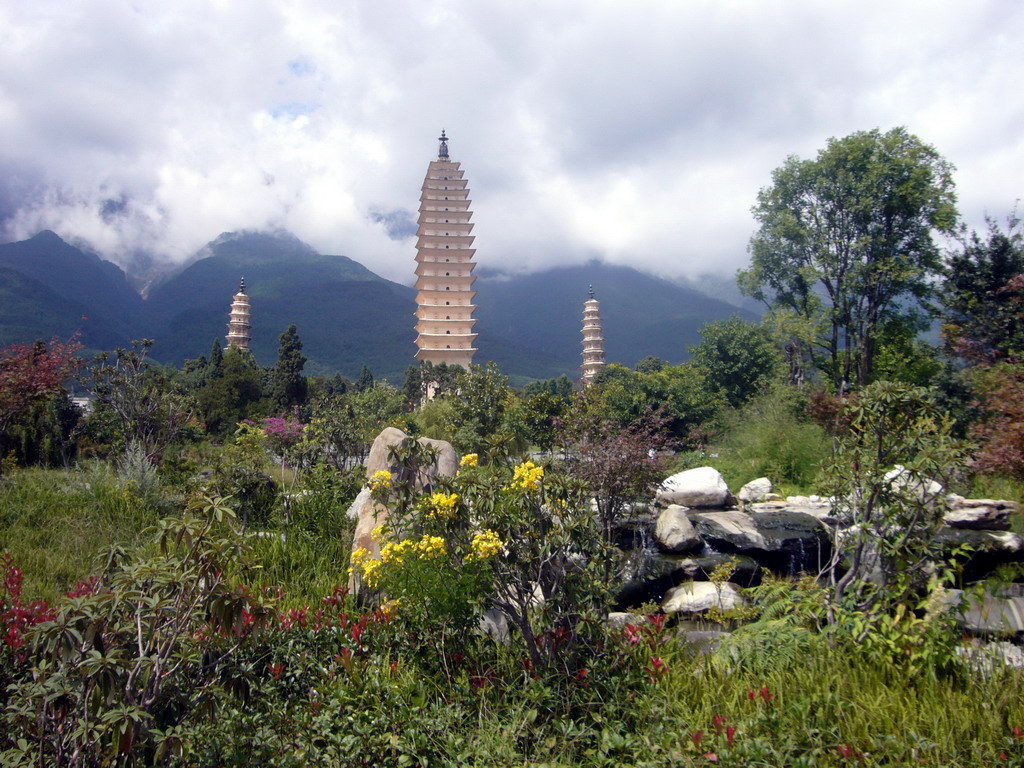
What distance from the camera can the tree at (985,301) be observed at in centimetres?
1169

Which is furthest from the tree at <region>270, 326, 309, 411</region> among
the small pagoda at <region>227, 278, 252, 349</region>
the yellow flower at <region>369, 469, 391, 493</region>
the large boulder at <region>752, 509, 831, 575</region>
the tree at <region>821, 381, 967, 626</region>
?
the tree at <region>821, 381, 967, 626</region>

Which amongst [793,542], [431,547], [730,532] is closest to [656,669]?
[431,547]

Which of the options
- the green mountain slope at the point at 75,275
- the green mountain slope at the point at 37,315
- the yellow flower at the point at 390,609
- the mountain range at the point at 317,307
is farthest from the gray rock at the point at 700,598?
the green mountain slope at the point at 75,275

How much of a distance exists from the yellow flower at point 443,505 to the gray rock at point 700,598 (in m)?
4.21

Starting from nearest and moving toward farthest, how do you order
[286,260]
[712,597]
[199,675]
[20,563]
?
[199,675]
[20,563]
[712,597]
[286,260]

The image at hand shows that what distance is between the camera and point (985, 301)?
12.9 metres

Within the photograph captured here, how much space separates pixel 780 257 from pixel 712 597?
527 inches

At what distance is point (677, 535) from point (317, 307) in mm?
124108

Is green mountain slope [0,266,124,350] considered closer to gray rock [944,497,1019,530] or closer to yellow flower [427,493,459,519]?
gray rock [944,497,1019,530]

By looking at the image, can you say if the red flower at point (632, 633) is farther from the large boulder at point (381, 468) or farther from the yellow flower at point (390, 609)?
the large boulder at point (381, 468)

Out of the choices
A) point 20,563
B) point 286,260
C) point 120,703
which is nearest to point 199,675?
point 120,703

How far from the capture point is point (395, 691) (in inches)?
126

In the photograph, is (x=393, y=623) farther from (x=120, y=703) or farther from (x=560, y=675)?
(x=120, y=703)

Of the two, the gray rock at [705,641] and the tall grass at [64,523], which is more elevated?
the tall grass at [64,523]
